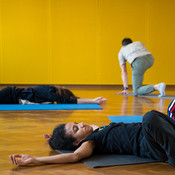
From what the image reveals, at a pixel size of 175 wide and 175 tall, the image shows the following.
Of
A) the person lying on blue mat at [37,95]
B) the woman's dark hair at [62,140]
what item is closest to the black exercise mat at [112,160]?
the woman's dark hair at [62,140]

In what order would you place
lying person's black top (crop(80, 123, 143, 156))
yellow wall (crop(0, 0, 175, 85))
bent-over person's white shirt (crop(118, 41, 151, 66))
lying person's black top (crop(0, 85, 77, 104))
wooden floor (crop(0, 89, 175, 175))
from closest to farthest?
wooden floor (crop(0, 89, 175, 175))
lying person's black top (crop(80, 123, 143, 156))
lying person's black top (crop(0, 85, 77, 104))
bent-over person's white shirt (crop(118, 41, 151, 66))
yellow wall (crop(0, 0, 175, 85))

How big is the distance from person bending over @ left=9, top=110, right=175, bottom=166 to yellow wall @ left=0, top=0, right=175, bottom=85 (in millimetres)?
5027

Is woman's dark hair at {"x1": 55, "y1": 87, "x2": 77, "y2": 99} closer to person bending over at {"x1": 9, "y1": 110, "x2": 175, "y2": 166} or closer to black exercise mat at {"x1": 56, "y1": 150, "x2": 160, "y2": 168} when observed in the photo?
person bending over at {"x1": 9, "y1": 110, "x2": 175, "y2": 166}

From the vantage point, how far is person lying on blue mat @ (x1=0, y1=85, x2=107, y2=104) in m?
2.99

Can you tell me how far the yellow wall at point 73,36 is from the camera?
634 cm

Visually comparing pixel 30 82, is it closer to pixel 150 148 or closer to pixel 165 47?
pixel 165 47

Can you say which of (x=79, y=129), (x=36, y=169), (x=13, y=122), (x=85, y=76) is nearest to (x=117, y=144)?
Answer: (x=79, y=129)

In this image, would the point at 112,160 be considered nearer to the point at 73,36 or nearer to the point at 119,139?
the point at 119,139

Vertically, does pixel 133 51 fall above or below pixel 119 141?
above

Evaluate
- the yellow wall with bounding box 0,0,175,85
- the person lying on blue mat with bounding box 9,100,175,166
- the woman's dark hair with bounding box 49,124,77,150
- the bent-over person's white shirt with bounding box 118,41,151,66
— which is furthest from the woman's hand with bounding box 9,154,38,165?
the yellow wall with bounding box 0,0,175,85

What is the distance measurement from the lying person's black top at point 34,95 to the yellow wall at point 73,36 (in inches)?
127

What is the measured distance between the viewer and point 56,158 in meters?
1.24

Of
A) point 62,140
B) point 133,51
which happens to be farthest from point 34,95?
point 133,51

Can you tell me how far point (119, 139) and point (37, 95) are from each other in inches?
74.7
